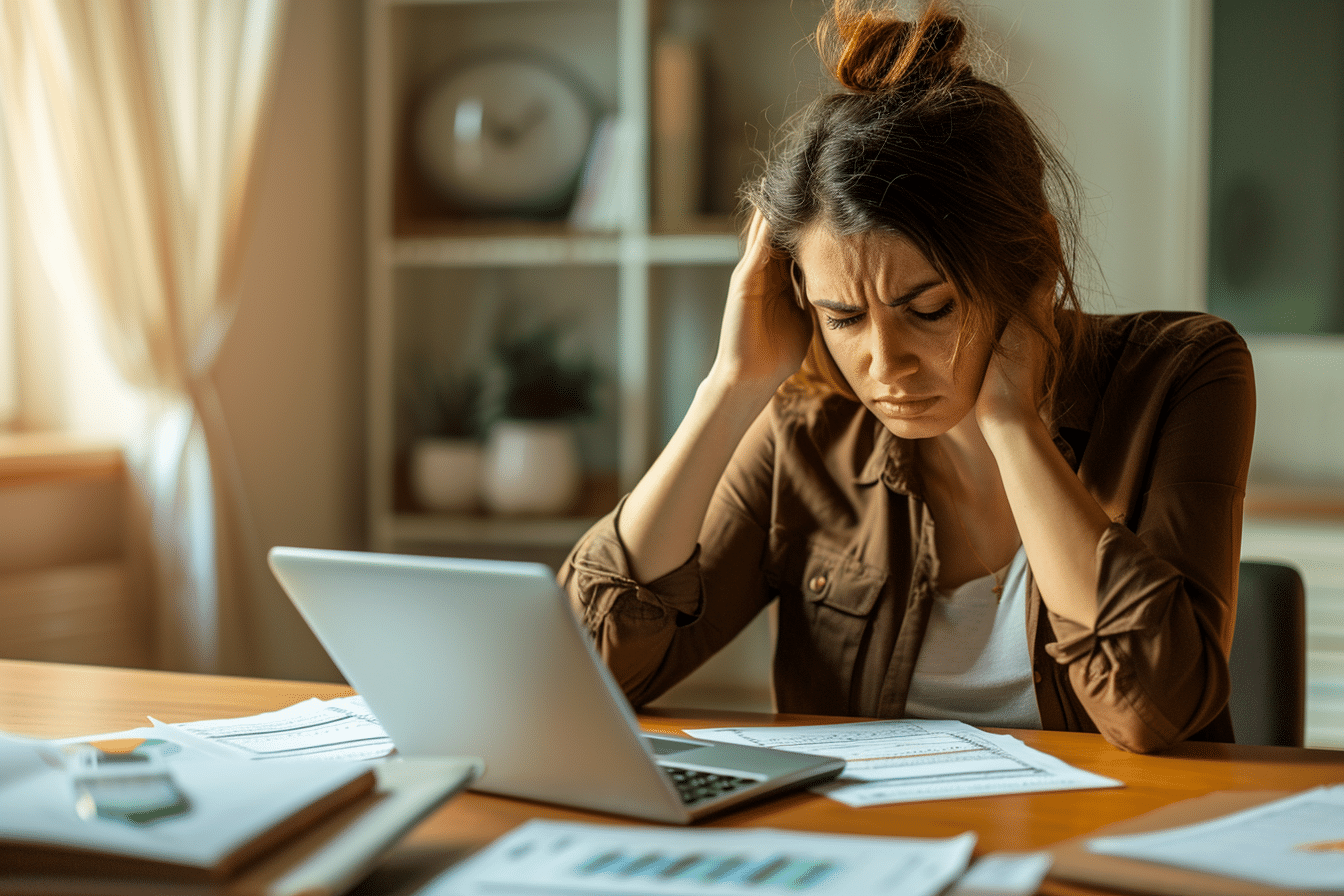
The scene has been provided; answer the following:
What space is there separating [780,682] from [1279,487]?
151 centimetres

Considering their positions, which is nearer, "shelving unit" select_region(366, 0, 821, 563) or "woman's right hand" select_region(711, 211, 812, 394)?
"woman's right hand" select_region(711, 211, 812, 394)

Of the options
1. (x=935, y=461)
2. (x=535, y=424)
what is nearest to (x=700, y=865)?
(x=935, y=461)

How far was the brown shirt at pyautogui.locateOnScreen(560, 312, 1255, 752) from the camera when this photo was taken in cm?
106

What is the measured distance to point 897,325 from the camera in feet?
3.89

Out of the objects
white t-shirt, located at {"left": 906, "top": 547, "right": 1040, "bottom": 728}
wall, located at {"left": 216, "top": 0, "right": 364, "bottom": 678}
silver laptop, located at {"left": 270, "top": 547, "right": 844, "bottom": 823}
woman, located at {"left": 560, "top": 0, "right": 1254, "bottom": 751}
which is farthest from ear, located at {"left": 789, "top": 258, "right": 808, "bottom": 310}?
wall, located at {"left": 216, "top": 0, "right": 364, "bottom": 678}

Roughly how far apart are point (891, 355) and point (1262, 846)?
1.90 ft

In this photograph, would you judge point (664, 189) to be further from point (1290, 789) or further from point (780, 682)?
point (1290, 789)

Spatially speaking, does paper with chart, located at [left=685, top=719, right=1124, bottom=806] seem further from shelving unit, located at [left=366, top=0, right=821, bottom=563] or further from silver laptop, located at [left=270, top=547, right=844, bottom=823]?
shelving unit, located at [left=366, top=0, right=821, bottom=563]

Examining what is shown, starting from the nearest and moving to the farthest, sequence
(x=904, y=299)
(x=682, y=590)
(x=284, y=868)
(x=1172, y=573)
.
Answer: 1. (x=284, y=868)
2. (x=1172, y=573)
3. (x=904, y=299)
4. (x=682, y=590)

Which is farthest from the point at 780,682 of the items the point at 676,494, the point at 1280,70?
the point at 1280,70

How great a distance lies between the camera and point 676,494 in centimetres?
127

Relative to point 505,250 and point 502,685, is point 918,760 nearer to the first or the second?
point 502,685

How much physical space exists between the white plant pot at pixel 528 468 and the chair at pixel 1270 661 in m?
1.70

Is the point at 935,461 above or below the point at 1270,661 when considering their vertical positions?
above
